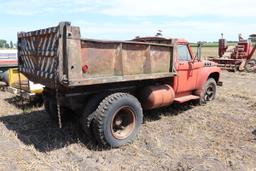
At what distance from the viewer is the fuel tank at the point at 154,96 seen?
6.66 metres

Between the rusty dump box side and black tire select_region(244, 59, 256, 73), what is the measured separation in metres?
12.0

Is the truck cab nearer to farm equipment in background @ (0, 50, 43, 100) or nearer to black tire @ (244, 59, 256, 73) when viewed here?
farm equipment in background @ (0, 50, 43, 100)

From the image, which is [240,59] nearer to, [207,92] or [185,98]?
[207,92]

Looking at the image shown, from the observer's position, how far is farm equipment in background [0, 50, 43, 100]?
8.08 metres

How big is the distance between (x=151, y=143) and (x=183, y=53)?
263 centimetres

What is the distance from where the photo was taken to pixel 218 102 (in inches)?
368

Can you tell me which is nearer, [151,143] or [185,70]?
[151,143]

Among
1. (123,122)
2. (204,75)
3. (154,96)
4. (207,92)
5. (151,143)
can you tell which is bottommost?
(151,143)

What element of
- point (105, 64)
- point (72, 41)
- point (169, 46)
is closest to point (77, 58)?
point (72, 41)

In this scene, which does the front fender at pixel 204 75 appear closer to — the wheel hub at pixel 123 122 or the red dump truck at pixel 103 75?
the red dump truck at pixel 103 75

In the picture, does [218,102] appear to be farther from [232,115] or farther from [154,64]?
[154,64]

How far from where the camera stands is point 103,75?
554 cm

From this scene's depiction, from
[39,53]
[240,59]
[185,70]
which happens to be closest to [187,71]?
[185,70]

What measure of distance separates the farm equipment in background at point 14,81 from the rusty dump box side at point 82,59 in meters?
1.22
